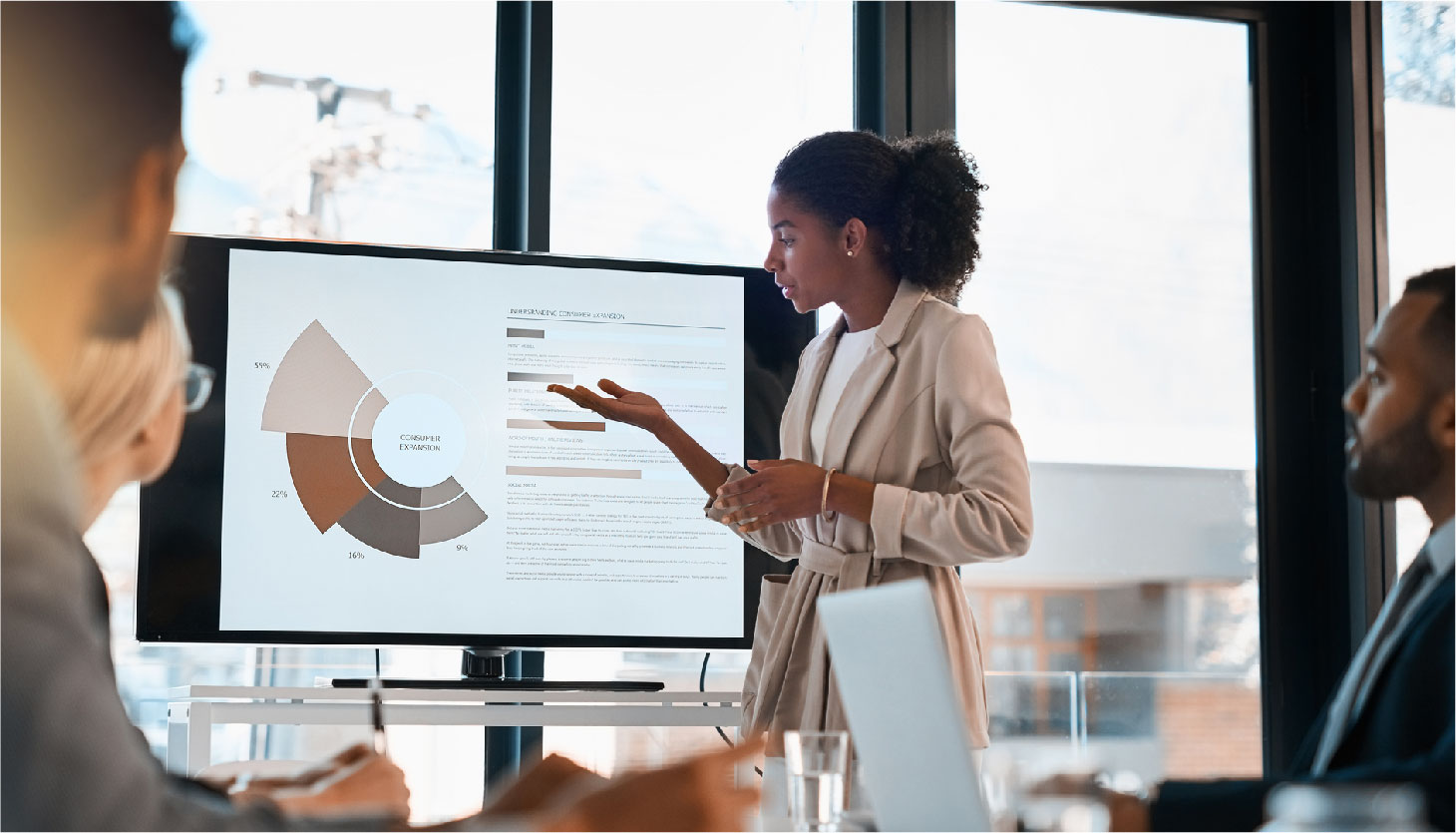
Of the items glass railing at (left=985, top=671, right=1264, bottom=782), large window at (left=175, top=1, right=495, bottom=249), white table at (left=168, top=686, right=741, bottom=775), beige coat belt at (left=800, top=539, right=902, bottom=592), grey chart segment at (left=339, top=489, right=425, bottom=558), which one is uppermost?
large window at (left=175, top=1, right=495, bottom=249)

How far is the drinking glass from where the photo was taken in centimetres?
95

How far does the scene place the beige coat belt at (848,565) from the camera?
196 centimetres

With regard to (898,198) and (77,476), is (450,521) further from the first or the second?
(77,476)

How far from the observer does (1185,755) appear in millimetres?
3480

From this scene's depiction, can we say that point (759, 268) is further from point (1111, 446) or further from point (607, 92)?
point (1111, 446)

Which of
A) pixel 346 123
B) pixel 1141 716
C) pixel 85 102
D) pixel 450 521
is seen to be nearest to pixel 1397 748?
pixel 85 102

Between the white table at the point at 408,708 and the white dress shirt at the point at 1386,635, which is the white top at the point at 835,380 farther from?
the white dress shirt at the point at 1386,635

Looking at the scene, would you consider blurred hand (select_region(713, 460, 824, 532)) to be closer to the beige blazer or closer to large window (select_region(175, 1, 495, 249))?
the beige blazer

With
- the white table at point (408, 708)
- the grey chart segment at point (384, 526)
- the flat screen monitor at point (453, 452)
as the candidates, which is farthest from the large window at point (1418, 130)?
the grey chart segment at point (384, 526)

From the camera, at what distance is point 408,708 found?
96.8 inches

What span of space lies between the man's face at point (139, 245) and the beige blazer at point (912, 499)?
1.14 metres

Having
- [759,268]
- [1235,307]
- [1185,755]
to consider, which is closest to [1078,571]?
[1185,755]

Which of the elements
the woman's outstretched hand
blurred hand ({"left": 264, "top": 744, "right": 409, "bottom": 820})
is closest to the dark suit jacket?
blurred hand ({"left": 264, "top": 744, "right": 409, "bottom": 820})

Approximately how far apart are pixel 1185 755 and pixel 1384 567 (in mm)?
670
